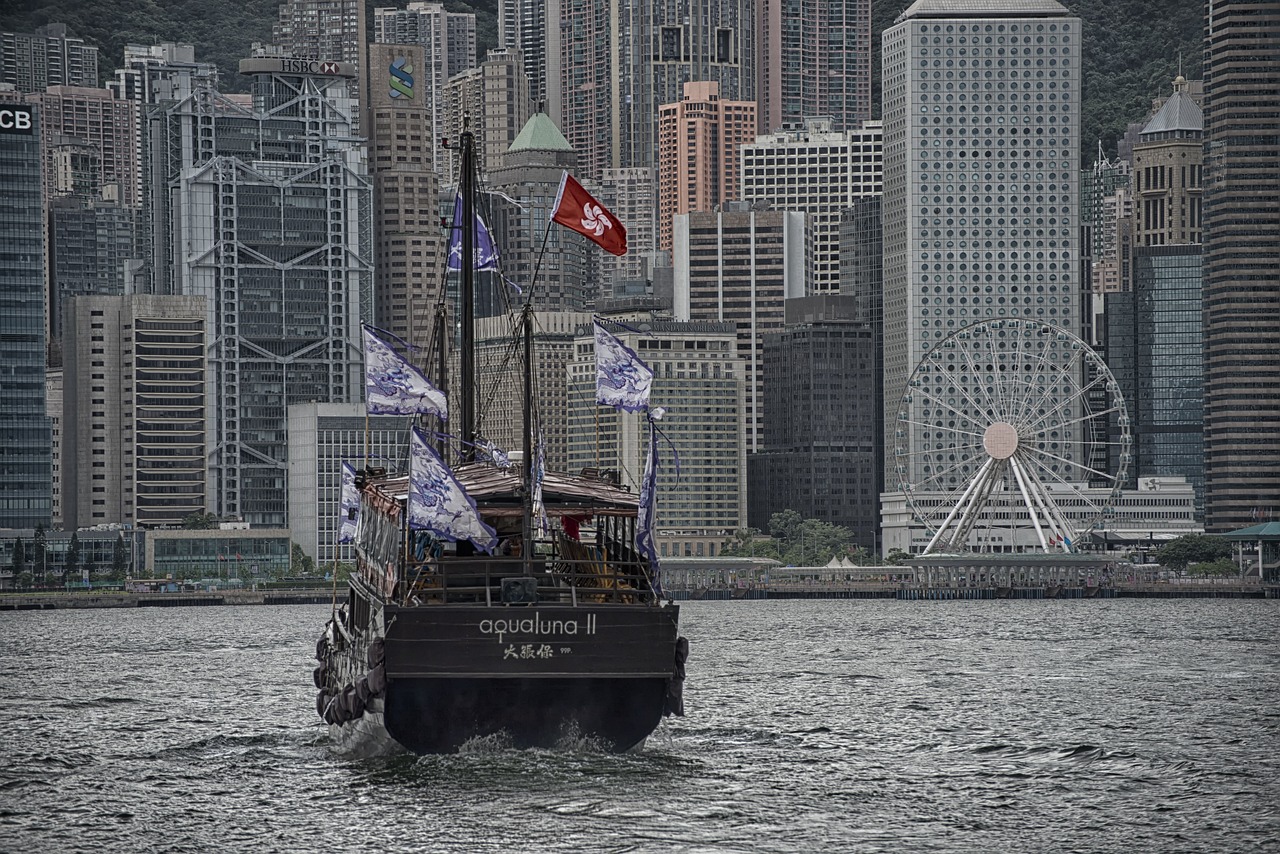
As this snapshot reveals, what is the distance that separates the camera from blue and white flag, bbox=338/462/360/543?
270ft

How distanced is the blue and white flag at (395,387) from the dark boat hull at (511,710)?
13192 millimetres

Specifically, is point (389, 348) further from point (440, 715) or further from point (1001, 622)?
point (1001, 622)

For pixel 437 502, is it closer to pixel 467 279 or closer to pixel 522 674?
pixel 522 674

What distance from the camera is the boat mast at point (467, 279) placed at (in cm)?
7112

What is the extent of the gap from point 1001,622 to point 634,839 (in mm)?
134152

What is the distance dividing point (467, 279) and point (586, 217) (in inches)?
280

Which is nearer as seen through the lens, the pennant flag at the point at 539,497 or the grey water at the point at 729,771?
the grey water at the point at 729,771

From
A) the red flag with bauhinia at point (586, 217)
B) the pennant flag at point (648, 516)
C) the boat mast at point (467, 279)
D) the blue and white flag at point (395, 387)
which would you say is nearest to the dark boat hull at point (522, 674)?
the pennant flag at point (648, 516)

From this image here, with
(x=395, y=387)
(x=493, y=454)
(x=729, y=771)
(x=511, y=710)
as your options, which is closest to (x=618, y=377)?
(x=395, y=387)

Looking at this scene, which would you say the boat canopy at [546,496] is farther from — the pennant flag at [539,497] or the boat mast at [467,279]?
the boat mast at [467,279]

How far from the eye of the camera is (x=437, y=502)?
60.8 metres

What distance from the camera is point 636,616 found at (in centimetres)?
6009

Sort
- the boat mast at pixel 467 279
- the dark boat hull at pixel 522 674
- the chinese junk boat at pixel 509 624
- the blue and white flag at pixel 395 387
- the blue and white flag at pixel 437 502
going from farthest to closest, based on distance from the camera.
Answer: the boat mast at pixel 467 279 → the blue and white flag at pixel 395 387 → the blue and white flag at pixel 437 502 → the chinese junk boat at pixel 509 624 → the dark boat hull at pixel 522 674

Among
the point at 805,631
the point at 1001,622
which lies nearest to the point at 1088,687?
the point at 805,631
